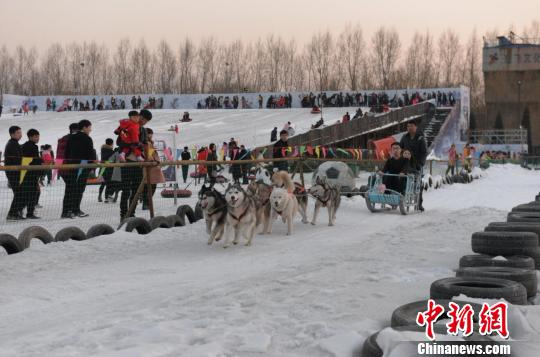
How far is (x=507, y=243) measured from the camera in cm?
534

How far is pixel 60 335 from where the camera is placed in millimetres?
3756

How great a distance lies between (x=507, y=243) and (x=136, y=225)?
4846 millimetres

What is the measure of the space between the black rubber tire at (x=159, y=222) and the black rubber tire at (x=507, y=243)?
4720mm

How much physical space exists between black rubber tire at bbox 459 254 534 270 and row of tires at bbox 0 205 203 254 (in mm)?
4586

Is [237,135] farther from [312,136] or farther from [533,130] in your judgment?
[533,130]

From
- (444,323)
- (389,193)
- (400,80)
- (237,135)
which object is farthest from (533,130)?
(444,323)

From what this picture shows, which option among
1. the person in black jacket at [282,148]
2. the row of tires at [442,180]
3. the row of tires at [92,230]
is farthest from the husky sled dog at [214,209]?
the row of tires at [442,180]

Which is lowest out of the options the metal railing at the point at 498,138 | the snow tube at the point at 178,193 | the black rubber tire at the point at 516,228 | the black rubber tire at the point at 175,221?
the black rubber tire at the point at 175,221

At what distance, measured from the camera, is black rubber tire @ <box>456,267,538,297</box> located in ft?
14.3

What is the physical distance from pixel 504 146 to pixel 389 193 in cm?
3241

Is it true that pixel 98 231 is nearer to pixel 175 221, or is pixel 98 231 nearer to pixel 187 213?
pixel 175 221

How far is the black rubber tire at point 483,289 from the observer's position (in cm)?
387

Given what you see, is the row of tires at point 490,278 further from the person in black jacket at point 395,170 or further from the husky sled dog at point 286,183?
the person in black jacket at point 395,170

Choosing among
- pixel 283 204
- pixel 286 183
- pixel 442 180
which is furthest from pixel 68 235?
pixel 442 180
